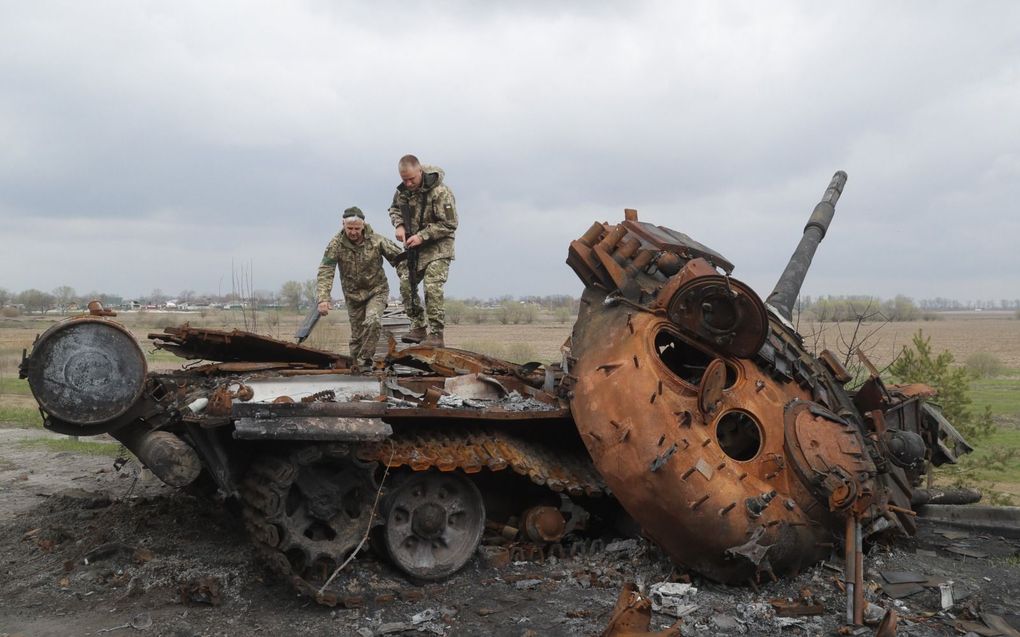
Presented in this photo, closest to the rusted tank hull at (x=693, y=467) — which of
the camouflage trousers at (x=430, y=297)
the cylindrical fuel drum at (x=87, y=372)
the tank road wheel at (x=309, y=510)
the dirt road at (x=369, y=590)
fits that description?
the dirt road at (x=369, y=590)

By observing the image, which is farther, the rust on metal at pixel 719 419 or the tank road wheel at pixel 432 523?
the tank road wheel at pixel 432 523

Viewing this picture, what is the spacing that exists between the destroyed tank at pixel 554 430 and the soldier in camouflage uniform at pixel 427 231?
1664mm

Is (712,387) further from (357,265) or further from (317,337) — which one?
(317,337)

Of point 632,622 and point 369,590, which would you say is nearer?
point 632,622

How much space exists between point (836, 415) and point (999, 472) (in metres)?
6.41

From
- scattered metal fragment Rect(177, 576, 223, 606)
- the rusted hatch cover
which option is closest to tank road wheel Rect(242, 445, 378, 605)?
scattered metal fragment Rect(177, 576, 223, 606)

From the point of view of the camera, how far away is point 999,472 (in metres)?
11.6

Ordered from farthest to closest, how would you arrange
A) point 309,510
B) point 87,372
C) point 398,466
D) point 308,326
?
point 308,326 < point 398,466 < point 309,510 < point 87,372

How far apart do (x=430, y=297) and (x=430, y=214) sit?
916 millimetres

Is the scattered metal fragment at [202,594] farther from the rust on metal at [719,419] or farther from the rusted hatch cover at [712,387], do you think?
the rusted hatch cover at [712,387]

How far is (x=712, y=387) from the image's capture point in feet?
21.0

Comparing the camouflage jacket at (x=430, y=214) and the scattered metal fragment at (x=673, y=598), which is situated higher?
the camouflage jacket at (x=430, y=214)

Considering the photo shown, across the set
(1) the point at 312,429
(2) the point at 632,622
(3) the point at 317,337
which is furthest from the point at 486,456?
(3) the point at 317,337

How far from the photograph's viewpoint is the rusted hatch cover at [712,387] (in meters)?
6.35
